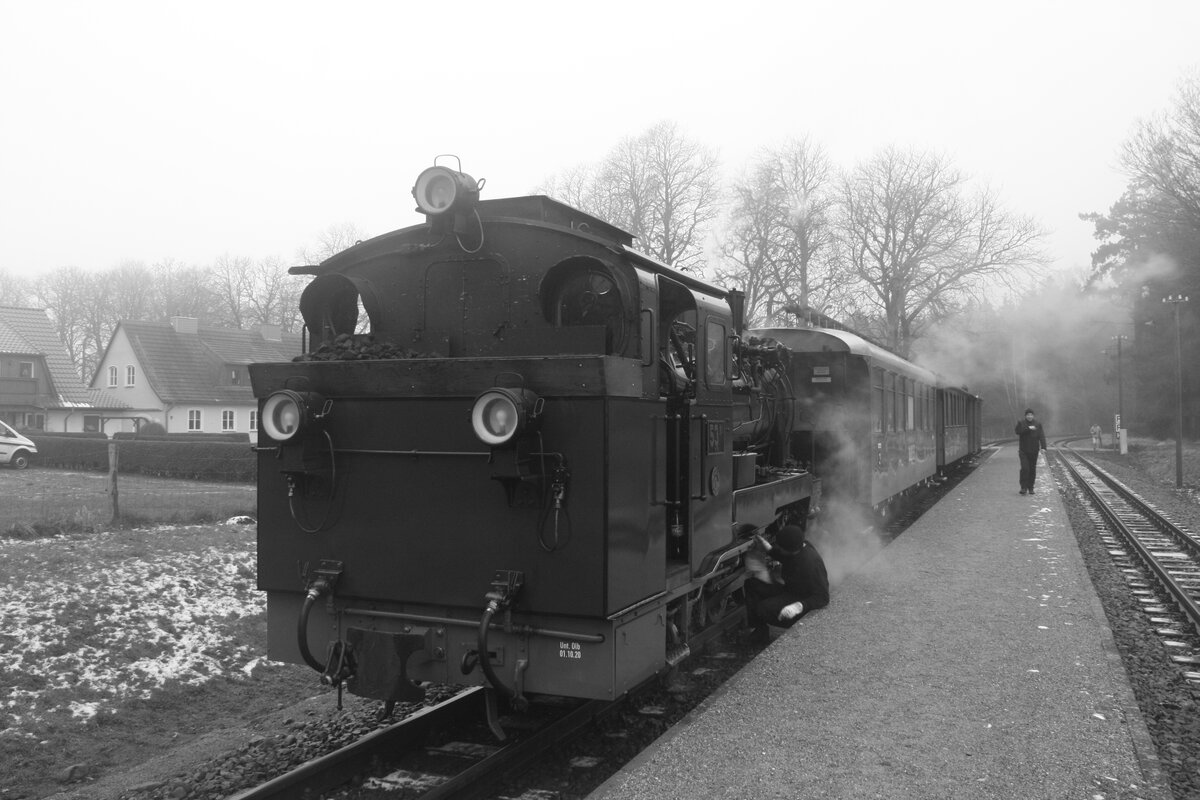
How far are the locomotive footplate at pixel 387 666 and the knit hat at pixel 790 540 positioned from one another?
11.0 feet

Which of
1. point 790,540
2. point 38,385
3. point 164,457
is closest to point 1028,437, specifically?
point 790,540

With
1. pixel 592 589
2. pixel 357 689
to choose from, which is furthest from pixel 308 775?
pixel 592 589

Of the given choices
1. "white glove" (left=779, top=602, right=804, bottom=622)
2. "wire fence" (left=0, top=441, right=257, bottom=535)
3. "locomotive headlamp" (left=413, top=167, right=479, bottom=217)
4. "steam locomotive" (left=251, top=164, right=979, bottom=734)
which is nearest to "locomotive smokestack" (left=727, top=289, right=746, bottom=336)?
"steam locomotive" (left=251, top=164, right=979, bottom=734)

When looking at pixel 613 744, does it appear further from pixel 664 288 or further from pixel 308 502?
pixel 664 288

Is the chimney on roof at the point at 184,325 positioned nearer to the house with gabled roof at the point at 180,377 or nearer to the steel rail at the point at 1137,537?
the house with gabled roof at the point at 180,377

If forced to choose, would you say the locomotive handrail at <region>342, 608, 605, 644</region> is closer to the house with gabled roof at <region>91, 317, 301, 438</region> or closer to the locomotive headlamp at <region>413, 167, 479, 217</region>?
the locomotive headlamp at <region>413, 167, 479, 217</region>

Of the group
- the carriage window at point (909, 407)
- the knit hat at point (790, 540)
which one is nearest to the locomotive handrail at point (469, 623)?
the knit hat at point (790, 540)

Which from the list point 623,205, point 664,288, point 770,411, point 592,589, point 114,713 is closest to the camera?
point 592,589

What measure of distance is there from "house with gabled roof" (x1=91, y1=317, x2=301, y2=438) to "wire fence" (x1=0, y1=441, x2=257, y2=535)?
21218 millimetres

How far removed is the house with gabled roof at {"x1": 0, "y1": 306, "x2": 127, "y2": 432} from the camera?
36.6 m

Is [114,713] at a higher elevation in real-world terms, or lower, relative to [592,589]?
lower

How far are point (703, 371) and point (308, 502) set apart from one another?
7.64ft

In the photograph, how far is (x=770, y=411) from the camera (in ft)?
28.5

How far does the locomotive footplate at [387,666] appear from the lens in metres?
4.49
